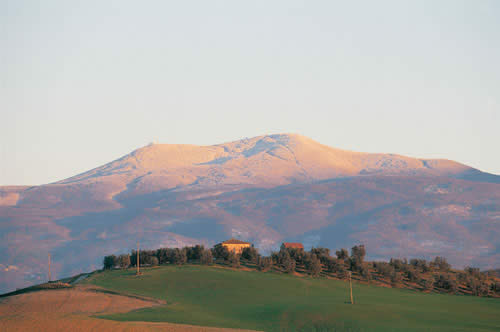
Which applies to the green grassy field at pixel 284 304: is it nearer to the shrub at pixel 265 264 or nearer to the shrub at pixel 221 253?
the shrub at pixel 265 264

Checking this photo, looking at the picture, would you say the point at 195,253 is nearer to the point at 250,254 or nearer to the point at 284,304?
the point at 250,254

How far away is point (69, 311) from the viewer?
7556 centimetres

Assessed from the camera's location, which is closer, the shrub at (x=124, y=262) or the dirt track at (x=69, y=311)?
the dirt track at (x=69, y=311)

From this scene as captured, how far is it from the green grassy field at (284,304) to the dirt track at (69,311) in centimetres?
495

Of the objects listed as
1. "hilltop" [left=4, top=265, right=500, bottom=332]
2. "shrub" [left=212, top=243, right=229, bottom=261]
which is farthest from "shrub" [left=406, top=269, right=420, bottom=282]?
"shrub" [left=212, top=243, right=229, bottom=261]

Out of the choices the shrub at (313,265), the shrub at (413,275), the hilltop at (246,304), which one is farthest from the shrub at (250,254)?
the shrub at (413,275)

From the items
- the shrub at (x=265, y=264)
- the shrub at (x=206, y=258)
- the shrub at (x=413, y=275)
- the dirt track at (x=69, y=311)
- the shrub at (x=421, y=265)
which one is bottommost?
the dirt track at (x=69, y=311)

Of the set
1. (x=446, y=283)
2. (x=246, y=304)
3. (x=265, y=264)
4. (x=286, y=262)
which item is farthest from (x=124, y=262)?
(x=446, y=283)

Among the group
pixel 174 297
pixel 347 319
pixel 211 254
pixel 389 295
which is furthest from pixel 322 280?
pixel 347 319

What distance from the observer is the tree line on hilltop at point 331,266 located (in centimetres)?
12278

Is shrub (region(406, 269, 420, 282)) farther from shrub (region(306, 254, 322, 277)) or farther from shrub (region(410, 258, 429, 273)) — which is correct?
shrub (region(306, 254, 322, 277))

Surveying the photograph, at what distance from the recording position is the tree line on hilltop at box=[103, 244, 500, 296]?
4834 inches

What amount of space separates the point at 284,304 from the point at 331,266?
47.1 metres

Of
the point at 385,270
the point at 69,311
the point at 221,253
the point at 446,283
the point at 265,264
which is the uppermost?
the point at 221,253
